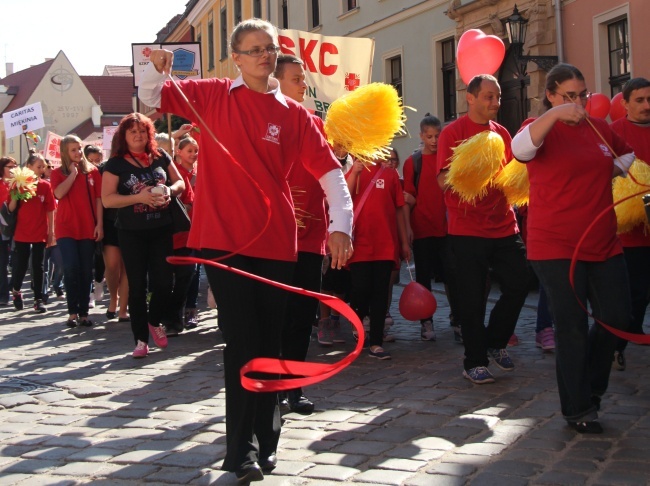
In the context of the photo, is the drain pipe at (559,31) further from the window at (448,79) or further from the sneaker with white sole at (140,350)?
the sneaker with white sole at (140,350)

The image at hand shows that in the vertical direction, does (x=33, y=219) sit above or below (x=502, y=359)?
above

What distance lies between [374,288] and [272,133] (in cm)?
366

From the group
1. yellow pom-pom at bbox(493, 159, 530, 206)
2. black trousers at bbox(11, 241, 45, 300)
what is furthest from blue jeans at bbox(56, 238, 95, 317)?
yellow pom-pom at bbox(493, 159, 530, 206)

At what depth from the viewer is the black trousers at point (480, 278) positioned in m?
6.54

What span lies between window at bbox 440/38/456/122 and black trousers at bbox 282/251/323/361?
17519 mm

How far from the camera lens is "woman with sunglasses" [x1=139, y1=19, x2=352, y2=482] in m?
4.25

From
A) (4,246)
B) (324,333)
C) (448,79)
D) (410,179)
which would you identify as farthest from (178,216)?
(448,79)

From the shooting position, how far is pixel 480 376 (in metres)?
6.44

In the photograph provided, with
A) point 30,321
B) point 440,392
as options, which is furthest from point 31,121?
point 440,392

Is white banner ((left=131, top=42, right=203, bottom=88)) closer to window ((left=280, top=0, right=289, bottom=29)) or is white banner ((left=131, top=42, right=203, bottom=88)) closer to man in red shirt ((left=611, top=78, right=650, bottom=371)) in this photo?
man in red shirt ((left=611, top=78, right=650, bottom=371))

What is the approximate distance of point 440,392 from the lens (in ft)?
20.5

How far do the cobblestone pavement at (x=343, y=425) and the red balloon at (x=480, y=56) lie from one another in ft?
7.53

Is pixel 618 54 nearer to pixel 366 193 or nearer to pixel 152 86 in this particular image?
pixel 366 193

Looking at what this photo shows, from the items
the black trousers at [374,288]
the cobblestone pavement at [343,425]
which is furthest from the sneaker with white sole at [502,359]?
the black trousers at [374,288]
